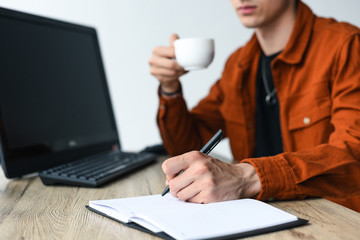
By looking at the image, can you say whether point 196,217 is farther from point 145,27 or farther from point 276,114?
point 145,27

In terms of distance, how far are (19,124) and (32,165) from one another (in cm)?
12

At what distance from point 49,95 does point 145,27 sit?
246cm

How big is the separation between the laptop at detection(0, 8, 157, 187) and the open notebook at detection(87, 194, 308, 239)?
0.25 m

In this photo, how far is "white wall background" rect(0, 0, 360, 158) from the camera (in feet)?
11.2

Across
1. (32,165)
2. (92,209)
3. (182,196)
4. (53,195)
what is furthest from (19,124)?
(182,196)

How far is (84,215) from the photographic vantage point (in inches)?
26.3

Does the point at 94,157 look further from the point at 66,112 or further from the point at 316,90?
the point at 316,90

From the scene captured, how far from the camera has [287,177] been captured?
747 mm

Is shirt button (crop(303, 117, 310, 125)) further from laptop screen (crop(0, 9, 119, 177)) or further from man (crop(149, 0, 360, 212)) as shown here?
laptop screen (crop(0, 9, 119, 177))

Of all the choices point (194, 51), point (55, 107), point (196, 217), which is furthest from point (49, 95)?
point (196, 217)

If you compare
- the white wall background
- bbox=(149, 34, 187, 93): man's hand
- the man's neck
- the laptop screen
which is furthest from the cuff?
the white wall background

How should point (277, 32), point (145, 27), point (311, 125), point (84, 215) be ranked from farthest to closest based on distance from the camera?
point (145, 27) < point (277, 32) < point (311, 125) < point (84, 215)

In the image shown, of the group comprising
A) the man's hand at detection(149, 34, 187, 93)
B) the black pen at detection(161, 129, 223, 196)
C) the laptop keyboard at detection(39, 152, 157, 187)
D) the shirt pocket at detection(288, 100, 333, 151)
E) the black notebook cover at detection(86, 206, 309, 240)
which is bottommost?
the shirt pocket at detection(288, 100, 333, 151)

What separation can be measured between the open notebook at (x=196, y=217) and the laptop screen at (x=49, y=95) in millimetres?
412
